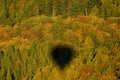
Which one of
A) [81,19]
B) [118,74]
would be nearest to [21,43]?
[81,19]

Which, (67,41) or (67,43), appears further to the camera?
(67,41)

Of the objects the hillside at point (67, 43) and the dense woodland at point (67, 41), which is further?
the dense woodland at point (67, 41)

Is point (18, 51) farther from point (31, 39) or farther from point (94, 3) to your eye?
point (94, 3)

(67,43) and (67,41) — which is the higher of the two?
(67,41)

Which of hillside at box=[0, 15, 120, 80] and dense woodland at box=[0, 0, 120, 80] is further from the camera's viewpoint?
dense woodland at box=[0, 0, 120, 80]
